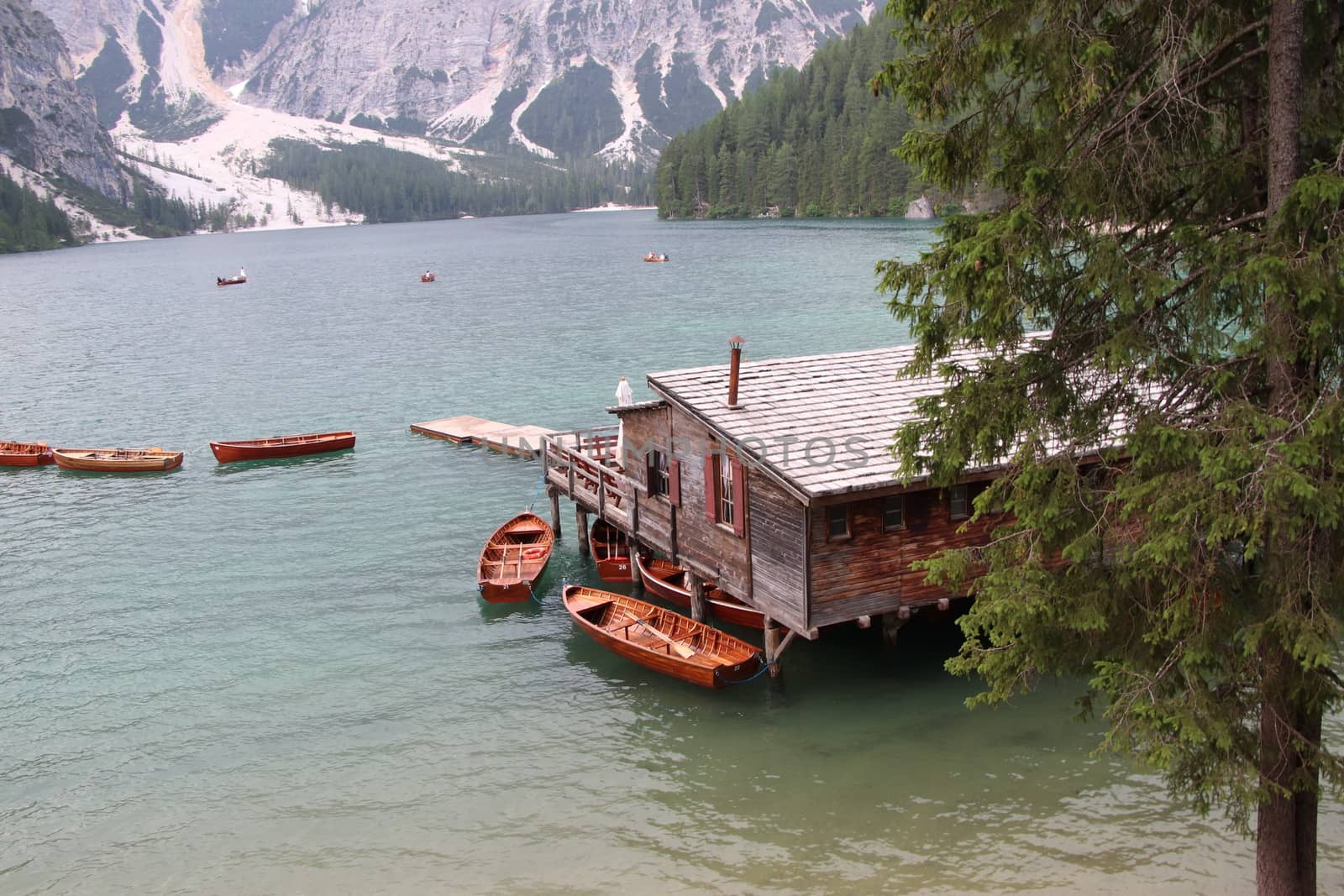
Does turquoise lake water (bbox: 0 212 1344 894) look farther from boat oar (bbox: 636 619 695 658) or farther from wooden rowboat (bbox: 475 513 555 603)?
boat oar (bbox: 636 619 695 658)

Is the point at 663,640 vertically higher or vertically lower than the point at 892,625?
lower

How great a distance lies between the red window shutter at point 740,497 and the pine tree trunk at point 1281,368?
40.3ft

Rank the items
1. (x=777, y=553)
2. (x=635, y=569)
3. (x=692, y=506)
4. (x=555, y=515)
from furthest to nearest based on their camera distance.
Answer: (x=555, y=515) < (x=635, y=569) < (x=692, y=506) < (x=777, y=553)

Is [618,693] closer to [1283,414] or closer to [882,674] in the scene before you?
[882,674]

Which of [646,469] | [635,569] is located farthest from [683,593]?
[635,569]

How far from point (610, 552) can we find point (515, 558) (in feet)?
8.62

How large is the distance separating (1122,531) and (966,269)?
10.4ft

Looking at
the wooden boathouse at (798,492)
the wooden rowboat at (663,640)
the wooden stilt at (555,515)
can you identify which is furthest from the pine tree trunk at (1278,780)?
the wooden stilt at (555,515)

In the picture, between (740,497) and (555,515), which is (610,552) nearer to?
(555,515)

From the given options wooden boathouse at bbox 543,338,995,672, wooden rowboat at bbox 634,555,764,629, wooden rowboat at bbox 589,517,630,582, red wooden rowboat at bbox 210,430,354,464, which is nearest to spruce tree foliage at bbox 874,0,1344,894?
wooden boathouse at bbox 543,338,995,672

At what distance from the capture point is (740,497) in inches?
914

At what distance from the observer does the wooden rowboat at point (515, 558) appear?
29.6 meters

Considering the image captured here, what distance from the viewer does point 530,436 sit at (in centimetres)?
4847

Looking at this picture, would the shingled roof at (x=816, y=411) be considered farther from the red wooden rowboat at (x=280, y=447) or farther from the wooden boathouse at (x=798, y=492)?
the red wooden rowboat at (x=280, y=447)
